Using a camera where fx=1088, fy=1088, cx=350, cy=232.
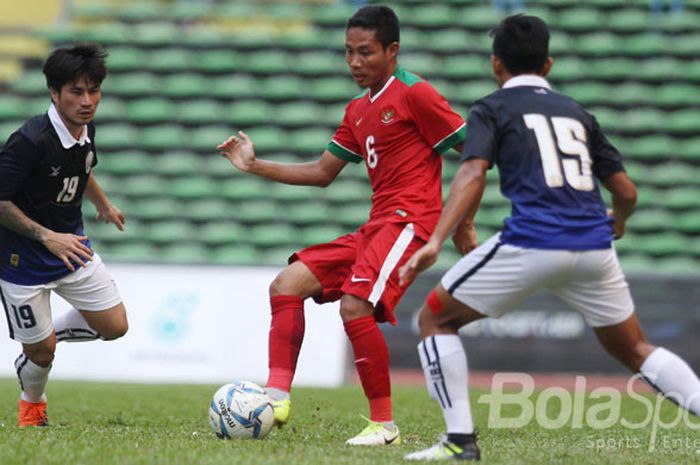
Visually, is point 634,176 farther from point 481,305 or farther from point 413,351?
point 481,305

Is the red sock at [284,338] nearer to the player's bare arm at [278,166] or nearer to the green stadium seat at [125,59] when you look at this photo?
the player's bare arm at [278,166]

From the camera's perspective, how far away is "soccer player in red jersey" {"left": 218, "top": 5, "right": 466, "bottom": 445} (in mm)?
5656

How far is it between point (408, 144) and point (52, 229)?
2169 mm

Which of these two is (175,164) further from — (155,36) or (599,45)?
(599,45)

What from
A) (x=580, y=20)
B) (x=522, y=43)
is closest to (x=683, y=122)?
(x=580, y=20)

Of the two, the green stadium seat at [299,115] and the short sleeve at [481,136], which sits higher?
the short sleeve at [481,136]

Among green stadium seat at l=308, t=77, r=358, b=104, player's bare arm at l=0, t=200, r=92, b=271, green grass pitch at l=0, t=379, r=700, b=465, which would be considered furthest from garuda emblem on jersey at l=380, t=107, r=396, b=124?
green stadium seat at l=308, t=77, r=358, b=104

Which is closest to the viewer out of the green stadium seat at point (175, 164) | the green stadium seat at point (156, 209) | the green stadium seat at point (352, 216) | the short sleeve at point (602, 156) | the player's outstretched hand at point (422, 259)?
the player's outstretched hand at point (422, 259)

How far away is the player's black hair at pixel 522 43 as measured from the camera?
469cm

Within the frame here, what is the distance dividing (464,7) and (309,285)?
11477mm

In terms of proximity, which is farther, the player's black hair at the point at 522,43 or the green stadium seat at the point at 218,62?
the green stadium seat at the point at 218,62

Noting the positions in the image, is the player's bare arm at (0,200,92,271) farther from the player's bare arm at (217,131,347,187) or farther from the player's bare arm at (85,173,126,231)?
the player's bare arm at (217,131,347,187)

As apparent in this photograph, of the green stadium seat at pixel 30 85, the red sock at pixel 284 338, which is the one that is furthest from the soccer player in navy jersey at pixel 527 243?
the green stadium seat at pixel 30 85

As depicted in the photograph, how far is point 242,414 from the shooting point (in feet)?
18.0
